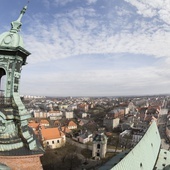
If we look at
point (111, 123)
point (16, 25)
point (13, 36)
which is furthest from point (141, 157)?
point (111, 123)

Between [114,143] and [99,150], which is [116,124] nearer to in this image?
[114,143]

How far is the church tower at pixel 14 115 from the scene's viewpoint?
406 inches

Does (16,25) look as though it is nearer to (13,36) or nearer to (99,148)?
(13,36)

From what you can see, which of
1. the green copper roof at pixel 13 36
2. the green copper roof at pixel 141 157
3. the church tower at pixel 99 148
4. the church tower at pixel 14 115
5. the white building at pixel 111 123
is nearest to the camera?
the church tower at pixel 14 115

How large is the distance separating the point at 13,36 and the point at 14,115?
406 centimetres

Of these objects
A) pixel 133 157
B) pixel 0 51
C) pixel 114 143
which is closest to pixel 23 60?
pixel 0 51

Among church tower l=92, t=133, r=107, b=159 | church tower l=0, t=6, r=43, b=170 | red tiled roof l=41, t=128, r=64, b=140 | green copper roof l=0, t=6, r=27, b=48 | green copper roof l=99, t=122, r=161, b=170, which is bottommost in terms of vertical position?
church tower l=92, t=133, r=107, b=159

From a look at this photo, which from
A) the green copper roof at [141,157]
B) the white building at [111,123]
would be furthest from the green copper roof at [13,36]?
the white building at [111,123]

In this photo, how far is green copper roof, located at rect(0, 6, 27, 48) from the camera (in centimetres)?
1068

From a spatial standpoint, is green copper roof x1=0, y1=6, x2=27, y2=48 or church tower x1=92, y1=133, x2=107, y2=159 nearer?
green copper roof x1=0, y1=6, x2=27, y2=48

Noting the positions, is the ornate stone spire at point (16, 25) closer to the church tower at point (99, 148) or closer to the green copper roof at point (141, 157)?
the green copper roof at point (141, 157)

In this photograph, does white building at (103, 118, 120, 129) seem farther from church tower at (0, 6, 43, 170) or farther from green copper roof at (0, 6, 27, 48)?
green copper roof at (0, 6, 27, 48)

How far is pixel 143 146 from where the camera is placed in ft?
94.1

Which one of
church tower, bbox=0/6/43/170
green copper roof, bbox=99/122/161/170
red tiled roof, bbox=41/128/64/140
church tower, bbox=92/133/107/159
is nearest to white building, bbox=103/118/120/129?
red tiled roof, bbox=41/128/64/140
